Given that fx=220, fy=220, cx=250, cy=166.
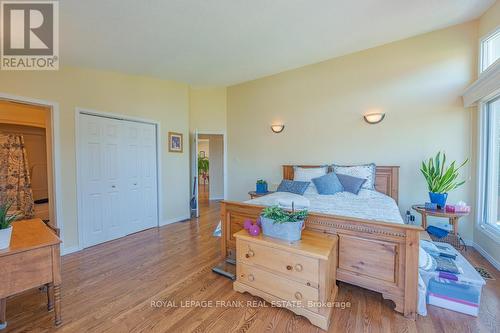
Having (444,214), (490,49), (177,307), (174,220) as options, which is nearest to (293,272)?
(177,307)

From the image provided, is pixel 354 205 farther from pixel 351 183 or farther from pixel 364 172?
pixel 364 172

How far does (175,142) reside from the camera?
463cm

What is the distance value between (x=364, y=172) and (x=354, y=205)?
1.08 metres

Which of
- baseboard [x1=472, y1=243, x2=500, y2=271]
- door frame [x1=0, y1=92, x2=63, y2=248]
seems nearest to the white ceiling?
door frame [x1=0, y1=92, x2=63, y2=248]

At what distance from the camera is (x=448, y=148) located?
10.7 ft

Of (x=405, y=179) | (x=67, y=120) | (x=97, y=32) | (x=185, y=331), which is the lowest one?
(x=185, y=331)

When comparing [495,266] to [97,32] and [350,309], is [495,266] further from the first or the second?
[97,32]

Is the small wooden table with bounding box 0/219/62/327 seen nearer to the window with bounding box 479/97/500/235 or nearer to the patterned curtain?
the patterned curtain

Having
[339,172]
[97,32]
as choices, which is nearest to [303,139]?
[339,172]

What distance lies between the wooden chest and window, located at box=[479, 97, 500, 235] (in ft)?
8.04

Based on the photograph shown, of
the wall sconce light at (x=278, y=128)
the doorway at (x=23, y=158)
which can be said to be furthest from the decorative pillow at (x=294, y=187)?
the doorway at (x=23, y=158)

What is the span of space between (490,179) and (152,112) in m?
5.31

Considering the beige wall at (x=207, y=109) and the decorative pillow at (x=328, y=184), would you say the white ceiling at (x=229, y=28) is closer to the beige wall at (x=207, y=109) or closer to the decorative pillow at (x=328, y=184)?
the beige wall at (x=207, y=109)

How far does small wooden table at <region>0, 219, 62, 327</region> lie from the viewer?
4.80 feet
